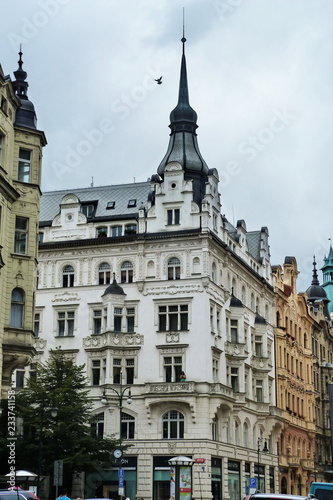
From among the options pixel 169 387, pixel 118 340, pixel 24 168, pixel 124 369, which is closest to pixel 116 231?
pixel 118 340

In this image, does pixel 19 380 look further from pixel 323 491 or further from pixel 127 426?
pixel 323 491

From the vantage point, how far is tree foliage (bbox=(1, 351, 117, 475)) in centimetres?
5406

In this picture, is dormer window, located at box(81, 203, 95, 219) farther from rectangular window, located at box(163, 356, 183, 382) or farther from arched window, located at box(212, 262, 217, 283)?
rectangular window, located at box(163, 356, 183, 382)

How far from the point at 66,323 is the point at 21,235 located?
1091 inches

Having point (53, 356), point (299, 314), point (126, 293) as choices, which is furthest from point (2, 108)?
point (299, 314)

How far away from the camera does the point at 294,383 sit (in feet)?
298

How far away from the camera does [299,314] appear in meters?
96.8

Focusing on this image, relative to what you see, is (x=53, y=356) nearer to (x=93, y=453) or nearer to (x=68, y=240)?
(x=93, y=453)

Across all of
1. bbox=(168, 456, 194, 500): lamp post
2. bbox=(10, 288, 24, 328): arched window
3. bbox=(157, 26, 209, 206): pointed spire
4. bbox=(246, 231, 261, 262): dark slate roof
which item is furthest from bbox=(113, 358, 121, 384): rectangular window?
bbox=(10, 288, 24, 328): arched window

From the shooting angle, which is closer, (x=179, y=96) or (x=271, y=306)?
(x=179, y=96)

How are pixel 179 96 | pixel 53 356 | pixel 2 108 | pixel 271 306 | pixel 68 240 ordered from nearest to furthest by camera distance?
pixel 2 108 → pixel 53 356 → pixel 68 240 → pixel 179 96 → pixel 271 306

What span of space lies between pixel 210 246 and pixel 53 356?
51.6 ft

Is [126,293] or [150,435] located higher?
[126,293]

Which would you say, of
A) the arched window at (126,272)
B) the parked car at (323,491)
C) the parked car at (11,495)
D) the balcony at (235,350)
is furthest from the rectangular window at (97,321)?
the parked car at (11,495)
